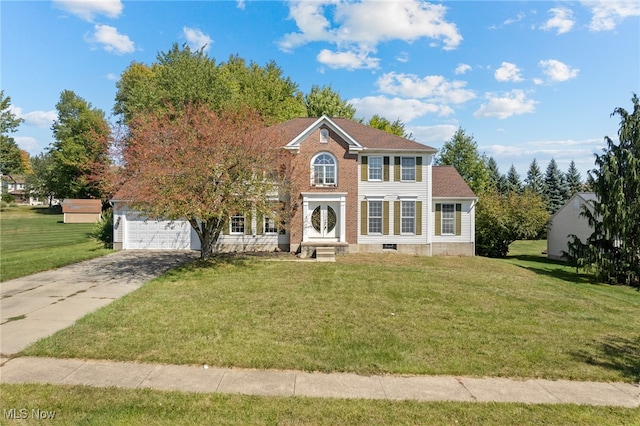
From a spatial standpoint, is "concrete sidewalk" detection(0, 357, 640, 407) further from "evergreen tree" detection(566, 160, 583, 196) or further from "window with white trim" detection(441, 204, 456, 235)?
"evergreen tree" detection(566, 160, 583, 196)

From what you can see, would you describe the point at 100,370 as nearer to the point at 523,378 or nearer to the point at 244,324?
the point at 244,324

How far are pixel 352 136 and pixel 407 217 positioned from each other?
576cm

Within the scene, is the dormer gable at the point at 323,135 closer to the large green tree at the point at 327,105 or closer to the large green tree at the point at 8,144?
the large green tree at the point at 327,105

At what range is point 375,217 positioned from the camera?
19.9 m

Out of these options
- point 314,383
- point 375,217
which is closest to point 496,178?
point 375,217

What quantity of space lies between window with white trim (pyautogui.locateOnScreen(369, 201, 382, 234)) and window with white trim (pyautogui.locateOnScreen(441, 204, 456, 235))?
413 centimetres

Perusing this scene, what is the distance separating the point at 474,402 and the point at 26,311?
9.70 metres

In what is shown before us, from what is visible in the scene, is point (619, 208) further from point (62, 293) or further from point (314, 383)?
point (62, 293)

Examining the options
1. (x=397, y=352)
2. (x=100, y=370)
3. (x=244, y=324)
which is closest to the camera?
(x=100, y=370)

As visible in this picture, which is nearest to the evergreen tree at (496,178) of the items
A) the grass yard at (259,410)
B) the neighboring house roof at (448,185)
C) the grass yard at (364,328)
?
the neighboring house roof at (448,185)

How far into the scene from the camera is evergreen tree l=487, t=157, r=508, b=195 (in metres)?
48.0

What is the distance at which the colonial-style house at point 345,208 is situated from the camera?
19.1 metres

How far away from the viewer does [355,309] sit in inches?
350

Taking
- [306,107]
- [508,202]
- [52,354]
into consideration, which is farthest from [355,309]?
[306,107]
